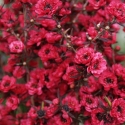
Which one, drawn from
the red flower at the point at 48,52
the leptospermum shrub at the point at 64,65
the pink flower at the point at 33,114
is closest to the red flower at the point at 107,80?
the leptospermum shrub at the point at 64,65

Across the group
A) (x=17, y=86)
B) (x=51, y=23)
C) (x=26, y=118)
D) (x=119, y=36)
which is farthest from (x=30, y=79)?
(x=119, y=36)

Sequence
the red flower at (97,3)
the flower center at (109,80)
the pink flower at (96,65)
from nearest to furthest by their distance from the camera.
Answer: the pink flower at (96,65) → the flower center at (109,80) → the red flower at (97,3)

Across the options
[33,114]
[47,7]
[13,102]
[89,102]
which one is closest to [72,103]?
[89,102]

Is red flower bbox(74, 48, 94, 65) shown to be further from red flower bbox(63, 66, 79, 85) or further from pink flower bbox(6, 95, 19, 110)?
pink flower bbox(6, 95, 19, 110)

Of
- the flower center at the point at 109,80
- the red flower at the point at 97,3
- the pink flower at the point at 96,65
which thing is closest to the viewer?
the pink flower at the point at 96,65

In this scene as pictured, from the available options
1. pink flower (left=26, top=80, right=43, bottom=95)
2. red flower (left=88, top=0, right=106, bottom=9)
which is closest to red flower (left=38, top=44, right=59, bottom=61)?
pink flower (left=26, top=80, right=43, bottom=95)

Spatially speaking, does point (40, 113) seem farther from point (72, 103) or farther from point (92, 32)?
point (92, 32)

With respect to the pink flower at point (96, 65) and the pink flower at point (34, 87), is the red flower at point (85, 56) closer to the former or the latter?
the pink flower at point (96, 65)
